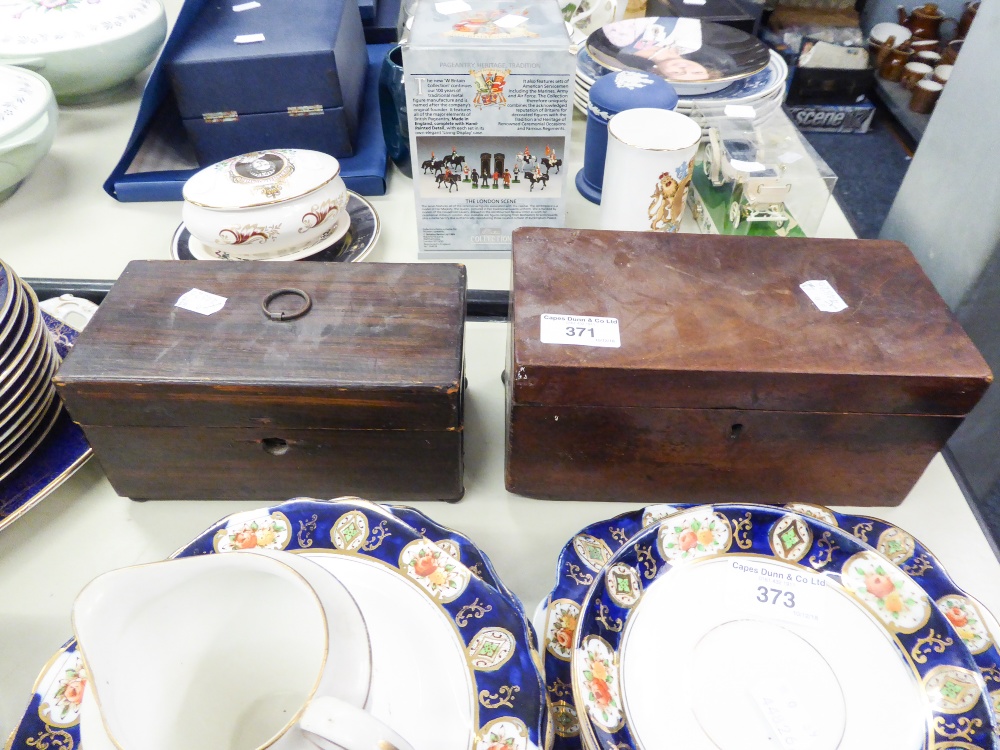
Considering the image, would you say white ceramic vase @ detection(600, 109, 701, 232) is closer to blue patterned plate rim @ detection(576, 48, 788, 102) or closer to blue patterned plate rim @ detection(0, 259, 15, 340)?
blue patterned plate rim @ detection(576, 48, 788, 102)

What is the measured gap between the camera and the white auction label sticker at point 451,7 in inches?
29.3

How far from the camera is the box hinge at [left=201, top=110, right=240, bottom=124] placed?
0.87 metres

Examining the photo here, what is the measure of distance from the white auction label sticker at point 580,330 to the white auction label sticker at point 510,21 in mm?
359

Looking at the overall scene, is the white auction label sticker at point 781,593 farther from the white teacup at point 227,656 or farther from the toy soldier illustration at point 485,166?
the toy soldier illustration at point 485,166

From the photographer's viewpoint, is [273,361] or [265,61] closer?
[273,361]

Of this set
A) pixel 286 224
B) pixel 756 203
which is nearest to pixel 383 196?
pixel 286 224

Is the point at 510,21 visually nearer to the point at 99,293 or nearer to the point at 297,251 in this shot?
the point at 297,251

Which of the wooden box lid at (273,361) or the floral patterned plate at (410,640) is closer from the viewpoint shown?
the floral patterned plate at (410,640)

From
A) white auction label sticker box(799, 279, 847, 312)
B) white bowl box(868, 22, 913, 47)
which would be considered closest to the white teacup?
white auction label sticker box(799, 279, 847, 312)

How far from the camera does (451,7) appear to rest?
76 cm

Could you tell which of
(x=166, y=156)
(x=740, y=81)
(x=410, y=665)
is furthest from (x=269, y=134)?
(x=410, y=665)

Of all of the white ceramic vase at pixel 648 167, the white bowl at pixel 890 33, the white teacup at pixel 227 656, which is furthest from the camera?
the white bowl at pixel 890 33

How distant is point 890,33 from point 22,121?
8.28 ft

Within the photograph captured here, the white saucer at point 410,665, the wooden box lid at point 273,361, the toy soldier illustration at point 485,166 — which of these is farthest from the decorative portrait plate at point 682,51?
the white saucer at point 410,665
